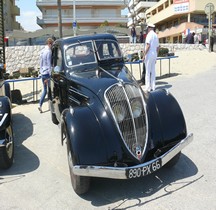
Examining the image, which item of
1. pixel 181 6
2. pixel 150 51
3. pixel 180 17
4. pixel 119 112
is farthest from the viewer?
pixel 180 17

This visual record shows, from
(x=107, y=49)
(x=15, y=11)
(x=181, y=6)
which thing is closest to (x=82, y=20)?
(x=15, y=11)

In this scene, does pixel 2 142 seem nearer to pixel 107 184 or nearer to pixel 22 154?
pixel 22 154

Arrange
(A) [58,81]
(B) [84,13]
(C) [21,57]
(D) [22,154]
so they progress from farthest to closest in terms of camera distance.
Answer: (B) [84,13] → (C) [21,57] → (A) [58,81] → (D) [22,154]

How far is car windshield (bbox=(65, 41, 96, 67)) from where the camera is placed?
5.63 meters

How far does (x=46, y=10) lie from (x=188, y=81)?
54.6m

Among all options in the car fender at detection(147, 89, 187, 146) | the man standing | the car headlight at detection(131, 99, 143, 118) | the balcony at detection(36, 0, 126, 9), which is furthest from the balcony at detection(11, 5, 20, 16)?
the car headlight at detection(131, 99, 143, 118)

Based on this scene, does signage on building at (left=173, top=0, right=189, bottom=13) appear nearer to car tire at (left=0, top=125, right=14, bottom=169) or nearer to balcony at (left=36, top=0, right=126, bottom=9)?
balcony at (left=36, top=0, right=126, bottom=9)

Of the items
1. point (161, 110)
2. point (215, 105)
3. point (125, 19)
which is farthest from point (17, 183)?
point (125, 19)

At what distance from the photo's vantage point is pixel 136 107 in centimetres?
421

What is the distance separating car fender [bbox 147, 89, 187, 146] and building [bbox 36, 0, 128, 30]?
184 ft

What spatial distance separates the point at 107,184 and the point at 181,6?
5562cm

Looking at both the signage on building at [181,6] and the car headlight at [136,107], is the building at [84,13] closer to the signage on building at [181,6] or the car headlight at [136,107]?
the signage on building at [181,6]

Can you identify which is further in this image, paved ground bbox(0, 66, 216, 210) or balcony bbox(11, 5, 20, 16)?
balcony bbox(11, 5, 20, 16)

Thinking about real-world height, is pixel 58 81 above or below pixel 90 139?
above
